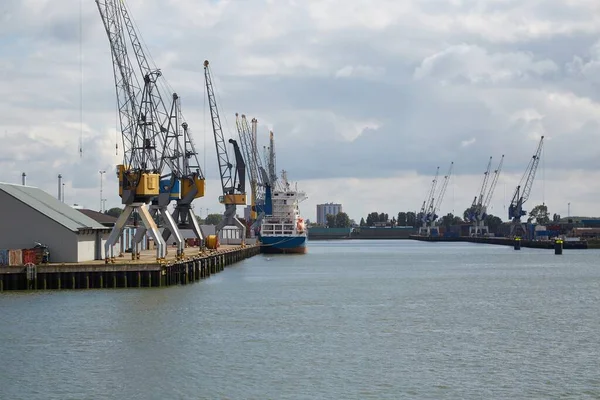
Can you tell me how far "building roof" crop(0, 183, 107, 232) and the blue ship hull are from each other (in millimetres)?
74631

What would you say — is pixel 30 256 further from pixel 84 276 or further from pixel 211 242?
pixel 211 242

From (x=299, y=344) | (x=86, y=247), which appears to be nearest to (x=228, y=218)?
(x=86, y=247)

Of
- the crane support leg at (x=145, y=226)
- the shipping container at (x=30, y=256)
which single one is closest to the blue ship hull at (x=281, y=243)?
the crane support leg at (x=145, y=226)

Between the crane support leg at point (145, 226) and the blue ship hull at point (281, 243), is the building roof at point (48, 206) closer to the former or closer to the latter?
the crane support leg at point (145, 226)

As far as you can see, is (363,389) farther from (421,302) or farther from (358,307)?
(421,302)

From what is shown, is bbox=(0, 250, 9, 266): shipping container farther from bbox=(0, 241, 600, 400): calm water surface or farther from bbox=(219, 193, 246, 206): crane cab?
bbox=(219, 193, 246, 206): crane cab

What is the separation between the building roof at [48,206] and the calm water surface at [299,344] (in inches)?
385

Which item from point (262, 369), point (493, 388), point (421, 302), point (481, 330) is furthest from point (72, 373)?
→ point (421, 302)

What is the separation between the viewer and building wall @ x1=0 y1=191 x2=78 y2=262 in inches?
2955

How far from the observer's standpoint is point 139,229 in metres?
90.3

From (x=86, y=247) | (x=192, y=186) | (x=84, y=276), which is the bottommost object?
(x=84, y=276)

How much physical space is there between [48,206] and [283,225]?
3286 inches

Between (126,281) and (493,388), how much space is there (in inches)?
1563

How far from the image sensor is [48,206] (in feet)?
275
